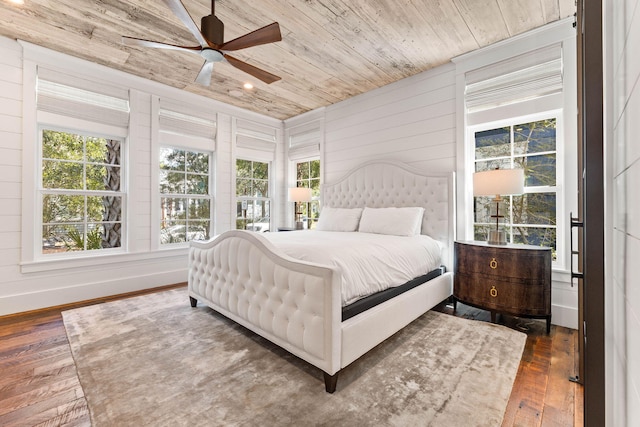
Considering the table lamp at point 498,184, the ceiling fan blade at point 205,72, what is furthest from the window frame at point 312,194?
the table lamp at point 498,184

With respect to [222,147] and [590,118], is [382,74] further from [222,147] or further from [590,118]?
[590,118]

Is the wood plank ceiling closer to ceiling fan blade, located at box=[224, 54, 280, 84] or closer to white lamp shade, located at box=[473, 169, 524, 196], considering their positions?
ceiling fan blade, located at box=[224, 54, 280, 84]

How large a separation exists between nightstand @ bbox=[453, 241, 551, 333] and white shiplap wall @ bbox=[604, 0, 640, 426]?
200 centimetres

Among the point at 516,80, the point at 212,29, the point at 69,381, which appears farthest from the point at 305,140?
the point at 69,381

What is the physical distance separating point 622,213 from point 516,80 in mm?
3247

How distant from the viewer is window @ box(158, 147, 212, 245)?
4371 mm

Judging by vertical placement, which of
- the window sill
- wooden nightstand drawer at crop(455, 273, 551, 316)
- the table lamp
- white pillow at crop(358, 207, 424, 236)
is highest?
the table lamp

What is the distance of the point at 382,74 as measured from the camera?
389 centimetres

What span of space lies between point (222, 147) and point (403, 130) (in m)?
2.93

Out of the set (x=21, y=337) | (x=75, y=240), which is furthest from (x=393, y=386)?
(x=75, y=240)

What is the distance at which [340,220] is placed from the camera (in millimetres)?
4090

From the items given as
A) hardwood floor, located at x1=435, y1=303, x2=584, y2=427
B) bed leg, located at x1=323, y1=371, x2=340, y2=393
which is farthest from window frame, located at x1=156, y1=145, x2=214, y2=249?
hardwood floor, located at x1=435, y1=303, x2=584, y2=427

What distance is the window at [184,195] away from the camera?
4371mm

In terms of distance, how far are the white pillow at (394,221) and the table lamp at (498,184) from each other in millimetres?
763
